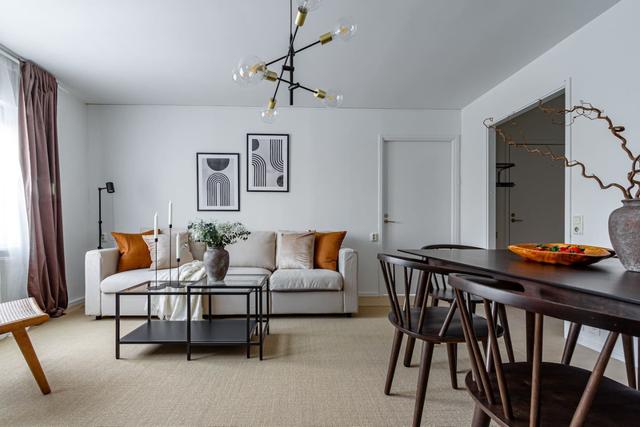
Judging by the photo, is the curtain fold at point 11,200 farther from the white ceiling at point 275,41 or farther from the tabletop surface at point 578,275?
the tabletop surface at point 578,275

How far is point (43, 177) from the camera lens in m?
3.25

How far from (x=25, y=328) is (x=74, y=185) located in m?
2.67

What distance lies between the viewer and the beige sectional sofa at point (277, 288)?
129 inches

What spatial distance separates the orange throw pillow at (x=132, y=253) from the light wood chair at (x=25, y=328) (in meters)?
1.61

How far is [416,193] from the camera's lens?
178 inches

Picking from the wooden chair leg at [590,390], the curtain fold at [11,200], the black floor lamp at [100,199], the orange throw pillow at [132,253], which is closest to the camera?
the wooden chair leg at [590,390]

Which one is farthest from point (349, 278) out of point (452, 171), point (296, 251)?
point (452, 171)

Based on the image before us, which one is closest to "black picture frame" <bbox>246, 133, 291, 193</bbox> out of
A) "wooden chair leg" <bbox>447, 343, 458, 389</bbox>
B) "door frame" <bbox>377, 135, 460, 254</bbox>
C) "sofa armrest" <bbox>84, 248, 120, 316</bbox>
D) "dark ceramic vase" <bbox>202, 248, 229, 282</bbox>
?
"door frame" <bbox>377, 135, 460, 254</bbox>

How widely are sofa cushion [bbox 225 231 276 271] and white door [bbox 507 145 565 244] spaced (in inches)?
130

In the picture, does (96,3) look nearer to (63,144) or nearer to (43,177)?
(43,177)

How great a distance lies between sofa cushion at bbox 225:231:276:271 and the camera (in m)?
3.90

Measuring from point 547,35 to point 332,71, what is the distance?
1761 mm

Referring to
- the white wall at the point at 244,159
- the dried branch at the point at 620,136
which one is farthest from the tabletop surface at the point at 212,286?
the dried branch at the point at 620,136

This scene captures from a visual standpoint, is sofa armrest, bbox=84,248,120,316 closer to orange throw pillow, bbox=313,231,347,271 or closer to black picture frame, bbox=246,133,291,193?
black picture frame, bbox=246,133,291,193
